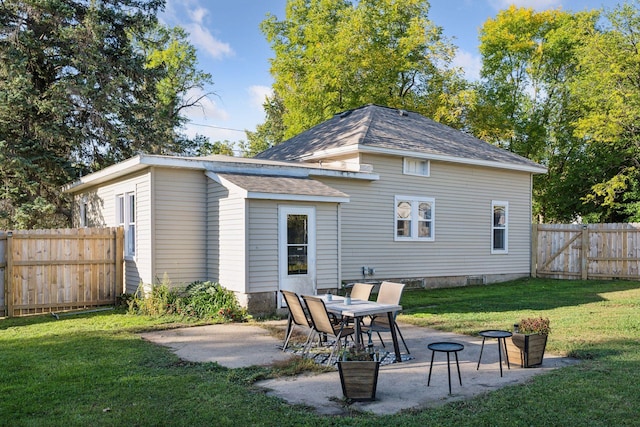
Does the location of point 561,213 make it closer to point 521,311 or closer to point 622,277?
point 622,277

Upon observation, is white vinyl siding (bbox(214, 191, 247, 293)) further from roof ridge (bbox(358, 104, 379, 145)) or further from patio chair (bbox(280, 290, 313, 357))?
roof ridge (bbox(358, 104, 379, 145))

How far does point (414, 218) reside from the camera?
15.1 meters

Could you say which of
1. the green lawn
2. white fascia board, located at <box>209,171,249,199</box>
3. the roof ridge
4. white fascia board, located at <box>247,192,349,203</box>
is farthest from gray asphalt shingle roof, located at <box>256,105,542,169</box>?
the green lawn

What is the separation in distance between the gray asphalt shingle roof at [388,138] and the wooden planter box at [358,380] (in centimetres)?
917

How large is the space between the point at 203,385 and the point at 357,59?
22.3 meters

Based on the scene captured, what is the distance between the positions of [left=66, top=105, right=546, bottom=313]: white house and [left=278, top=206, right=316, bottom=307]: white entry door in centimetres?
2

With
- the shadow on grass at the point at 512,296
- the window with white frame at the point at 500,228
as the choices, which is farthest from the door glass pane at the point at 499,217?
the shadow on grass at the point at 512,296

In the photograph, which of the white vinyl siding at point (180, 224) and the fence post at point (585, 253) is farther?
the fence post at point (585, 253)

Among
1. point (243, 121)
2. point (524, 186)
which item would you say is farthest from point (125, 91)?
point (243, 121)

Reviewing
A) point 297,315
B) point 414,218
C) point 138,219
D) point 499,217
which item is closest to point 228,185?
point 138,219

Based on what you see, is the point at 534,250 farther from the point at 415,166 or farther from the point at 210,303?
the point at 210,303

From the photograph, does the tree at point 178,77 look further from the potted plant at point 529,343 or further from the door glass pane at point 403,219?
the potted plant at point 529,343

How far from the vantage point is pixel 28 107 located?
1717 cm

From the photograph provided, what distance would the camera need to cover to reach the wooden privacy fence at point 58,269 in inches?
423
